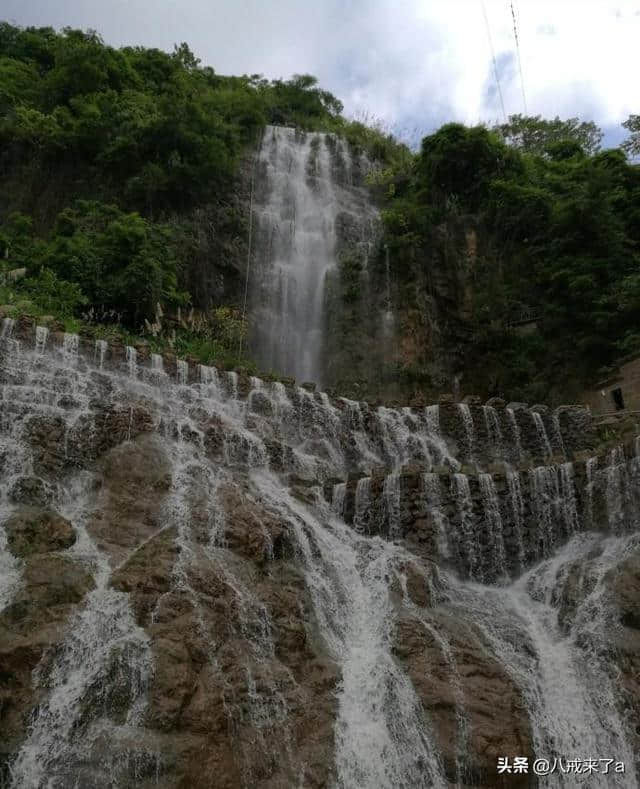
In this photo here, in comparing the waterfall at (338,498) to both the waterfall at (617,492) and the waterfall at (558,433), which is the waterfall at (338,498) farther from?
the waterfall at (558,433)

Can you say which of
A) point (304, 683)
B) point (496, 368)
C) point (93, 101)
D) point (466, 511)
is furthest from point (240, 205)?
point (304, 683)

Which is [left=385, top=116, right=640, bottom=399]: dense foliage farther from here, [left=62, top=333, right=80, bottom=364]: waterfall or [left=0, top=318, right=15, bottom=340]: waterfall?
[left=0, top=318, right=15, bottom=340]: waterfall

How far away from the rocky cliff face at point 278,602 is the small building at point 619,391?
5718mm

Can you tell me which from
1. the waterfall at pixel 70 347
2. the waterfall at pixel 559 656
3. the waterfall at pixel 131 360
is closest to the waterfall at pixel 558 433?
the waterfall at pixel 559 656

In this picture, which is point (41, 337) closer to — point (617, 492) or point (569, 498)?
point (569, 498)

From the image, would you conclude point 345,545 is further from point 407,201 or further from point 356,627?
point 407,201

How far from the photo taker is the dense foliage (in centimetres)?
1875

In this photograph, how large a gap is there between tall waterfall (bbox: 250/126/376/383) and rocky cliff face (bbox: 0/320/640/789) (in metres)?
7.75

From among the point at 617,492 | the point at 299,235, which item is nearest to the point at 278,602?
the point at 617,492

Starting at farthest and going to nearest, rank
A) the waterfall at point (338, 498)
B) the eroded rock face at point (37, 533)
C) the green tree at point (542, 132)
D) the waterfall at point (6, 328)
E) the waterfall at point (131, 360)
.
A: the green tree at point (542, 132)
the waterfall at point (131, 360)
the waterfall at point (6, 328)
the waterfall at point (338, 498)
the eroded rock face at point (37, 533)

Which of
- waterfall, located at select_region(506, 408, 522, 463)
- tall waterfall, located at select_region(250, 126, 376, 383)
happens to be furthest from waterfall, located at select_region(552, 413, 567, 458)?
tall waterfall, located at select_region(250, 126, 376, 383)

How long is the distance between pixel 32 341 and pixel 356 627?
27.9ft

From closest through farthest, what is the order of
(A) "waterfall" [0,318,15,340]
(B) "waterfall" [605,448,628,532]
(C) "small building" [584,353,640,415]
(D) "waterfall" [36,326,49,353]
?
(B) "waterfall" [605,448,628,532]
(A) "waterfall" [0,318,15,340]
(D) "waterfall" [36,326,49,353]
(C) "small building" [584,353,640,415]

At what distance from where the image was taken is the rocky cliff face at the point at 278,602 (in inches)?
229
